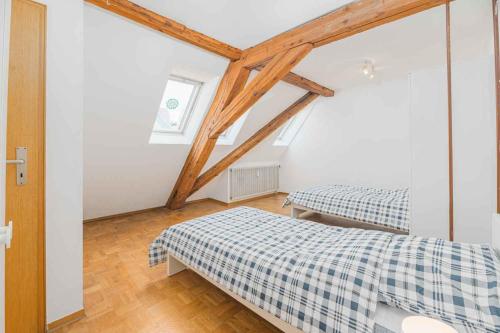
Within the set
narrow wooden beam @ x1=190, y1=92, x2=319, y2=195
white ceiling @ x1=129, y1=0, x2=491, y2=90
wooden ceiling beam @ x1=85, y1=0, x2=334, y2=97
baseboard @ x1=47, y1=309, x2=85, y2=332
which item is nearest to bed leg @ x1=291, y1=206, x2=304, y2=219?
narrow wooden beam @ x1=190, y1=92, x2=319, y2=195

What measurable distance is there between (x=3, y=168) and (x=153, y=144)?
251cm

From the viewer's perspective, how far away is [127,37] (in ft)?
6.61

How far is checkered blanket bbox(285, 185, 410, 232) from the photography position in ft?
8.32

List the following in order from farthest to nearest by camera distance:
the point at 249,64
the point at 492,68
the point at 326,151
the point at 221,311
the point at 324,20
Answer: the point at 326,151 → the point at 249,64 → the point at 324,20 → the point at 221,311 → the point at 492,68

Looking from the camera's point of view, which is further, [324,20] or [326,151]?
[326,151]

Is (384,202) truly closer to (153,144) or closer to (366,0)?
(366,0)

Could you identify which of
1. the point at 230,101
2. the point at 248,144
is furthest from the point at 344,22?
the point at 248,144

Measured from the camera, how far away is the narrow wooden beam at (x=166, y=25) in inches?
69.8

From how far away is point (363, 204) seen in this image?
283 centimetres

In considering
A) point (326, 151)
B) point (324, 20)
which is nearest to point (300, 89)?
point (326, 151)

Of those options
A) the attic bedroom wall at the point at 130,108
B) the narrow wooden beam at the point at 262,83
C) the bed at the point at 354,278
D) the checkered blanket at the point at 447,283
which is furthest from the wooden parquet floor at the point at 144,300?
the narrow wooden beam at the point at 262,83

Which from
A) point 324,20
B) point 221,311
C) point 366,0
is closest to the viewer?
point 221,311

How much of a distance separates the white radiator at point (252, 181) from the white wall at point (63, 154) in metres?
3.12

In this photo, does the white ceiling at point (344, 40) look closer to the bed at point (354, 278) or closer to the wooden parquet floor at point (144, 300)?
the bed at point (354, 278)
